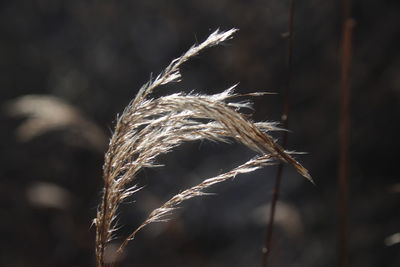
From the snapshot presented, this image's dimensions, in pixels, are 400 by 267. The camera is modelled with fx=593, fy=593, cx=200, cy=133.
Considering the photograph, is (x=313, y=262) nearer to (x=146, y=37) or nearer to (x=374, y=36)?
(x=374, y=36)

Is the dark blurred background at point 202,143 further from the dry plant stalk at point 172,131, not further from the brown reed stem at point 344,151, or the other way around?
the dry plant stalk at point 172,131

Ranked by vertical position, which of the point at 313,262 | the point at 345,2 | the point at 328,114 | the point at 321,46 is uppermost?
the point at 345,2

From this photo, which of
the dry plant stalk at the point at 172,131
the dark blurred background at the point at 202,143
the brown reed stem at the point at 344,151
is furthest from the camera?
the dark blurred background at the point at 202,143

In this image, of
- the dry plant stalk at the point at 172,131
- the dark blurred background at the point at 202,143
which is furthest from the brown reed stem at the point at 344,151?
the dark blurred background at the point at 202,143

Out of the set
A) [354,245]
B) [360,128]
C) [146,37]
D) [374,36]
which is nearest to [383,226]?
[354,245]

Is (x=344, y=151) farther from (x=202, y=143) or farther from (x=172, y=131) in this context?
(x=202, y=143)

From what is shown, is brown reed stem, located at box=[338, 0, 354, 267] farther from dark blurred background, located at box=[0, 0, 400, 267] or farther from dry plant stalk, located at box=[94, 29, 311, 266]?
dark blurred background, located at box=[0, 0, 400, 267]

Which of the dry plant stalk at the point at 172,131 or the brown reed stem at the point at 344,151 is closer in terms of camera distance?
the dry plant stalk at the point at 172,131
